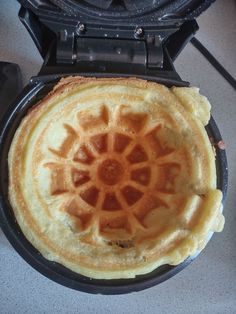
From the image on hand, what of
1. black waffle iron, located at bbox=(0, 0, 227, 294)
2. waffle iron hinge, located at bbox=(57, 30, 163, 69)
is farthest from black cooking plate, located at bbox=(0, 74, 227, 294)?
waffle iron hinge, located at bbox=(57, 30, 163, 69)

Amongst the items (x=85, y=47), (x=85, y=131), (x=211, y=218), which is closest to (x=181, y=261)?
(x=211, y=218)

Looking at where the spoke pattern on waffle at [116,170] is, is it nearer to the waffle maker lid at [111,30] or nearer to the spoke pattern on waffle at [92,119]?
the spoke pattern on waffle at [92,119]

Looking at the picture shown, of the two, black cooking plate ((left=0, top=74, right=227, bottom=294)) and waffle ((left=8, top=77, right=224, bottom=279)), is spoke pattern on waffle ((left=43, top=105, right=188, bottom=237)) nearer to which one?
waffle ((left=8, top=77, right=224, bottom=279))

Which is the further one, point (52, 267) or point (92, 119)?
point (92, 119)

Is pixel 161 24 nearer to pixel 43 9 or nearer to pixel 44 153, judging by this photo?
pixel 43 9

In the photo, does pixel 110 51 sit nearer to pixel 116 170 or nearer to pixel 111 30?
pixel 111 30

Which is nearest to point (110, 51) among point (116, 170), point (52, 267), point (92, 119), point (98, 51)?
point (98, 51)

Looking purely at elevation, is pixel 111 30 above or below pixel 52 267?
above
